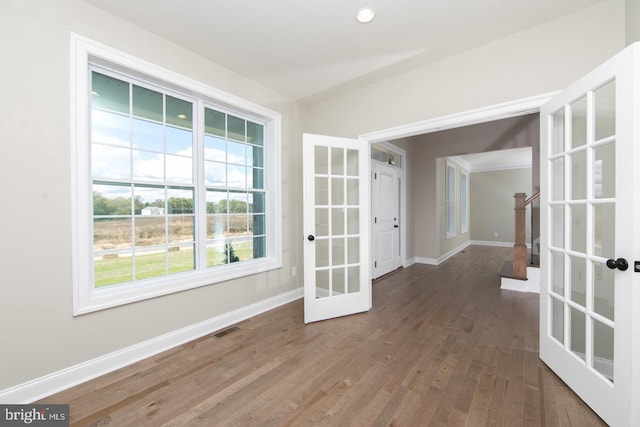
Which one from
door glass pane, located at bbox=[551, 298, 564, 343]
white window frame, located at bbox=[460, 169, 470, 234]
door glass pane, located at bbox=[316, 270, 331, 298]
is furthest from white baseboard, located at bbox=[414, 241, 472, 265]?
door glass pane, located at bbox=[551, 298, 564, 343]

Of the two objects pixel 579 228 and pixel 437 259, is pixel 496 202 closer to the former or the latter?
pixel 437 259

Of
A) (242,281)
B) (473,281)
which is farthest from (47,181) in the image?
(473,281)

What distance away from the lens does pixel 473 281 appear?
458 cm

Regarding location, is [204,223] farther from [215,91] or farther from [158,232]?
[215,91]

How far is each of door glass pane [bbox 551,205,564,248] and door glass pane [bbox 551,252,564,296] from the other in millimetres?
84

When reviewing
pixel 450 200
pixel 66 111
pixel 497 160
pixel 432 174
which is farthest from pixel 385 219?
pixel 497 160

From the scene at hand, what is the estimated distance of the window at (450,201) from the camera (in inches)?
269

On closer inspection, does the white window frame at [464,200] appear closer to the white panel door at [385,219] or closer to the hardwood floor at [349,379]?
the white panel door at [385,219]

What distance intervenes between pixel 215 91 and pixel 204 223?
140 cm

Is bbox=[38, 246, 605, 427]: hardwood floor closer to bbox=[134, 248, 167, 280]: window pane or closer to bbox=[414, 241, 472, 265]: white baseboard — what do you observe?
bbox=[134, 248, 167, 280]: window pane

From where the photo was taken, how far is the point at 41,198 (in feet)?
5.93

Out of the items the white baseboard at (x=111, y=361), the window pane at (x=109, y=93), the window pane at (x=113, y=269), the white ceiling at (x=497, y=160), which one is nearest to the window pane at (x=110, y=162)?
the window pane at (x=109, y=93)

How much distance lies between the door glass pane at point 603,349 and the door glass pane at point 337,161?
2.44 metres

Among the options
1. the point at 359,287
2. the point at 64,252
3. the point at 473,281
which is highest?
the point at 64,252
